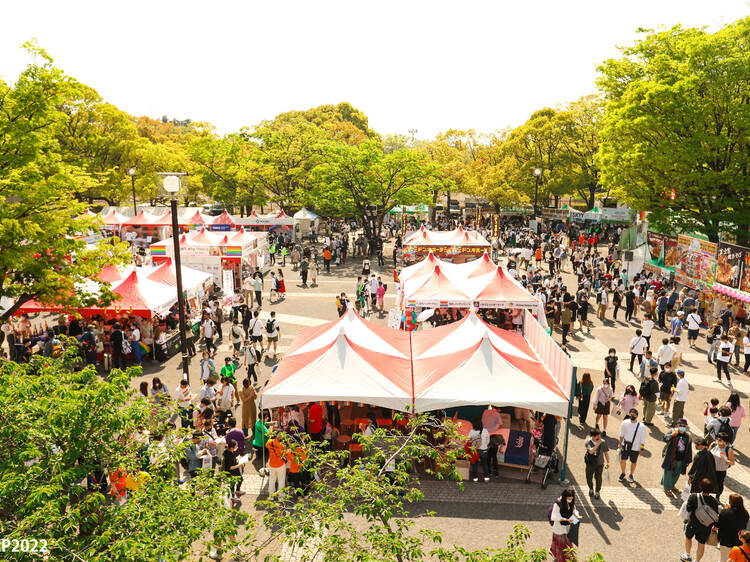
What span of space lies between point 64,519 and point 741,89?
26.3m

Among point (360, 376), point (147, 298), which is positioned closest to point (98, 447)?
point (360, 376)

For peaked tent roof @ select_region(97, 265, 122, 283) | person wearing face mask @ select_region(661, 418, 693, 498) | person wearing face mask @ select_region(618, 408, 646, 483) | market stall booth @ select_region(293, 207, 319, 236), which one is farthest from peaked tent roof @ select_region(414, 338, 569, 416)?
market stall booth @ select_region(293, 207, 319, 236)

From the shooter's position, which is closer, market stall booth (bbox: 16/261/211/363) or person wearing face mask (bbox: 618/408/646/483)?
person wearing face mask (bbox: 618/408/646/483)

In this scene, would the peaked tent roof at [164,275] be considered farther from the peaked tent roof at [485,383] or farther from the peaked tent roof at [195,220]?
the peaked tent roof at [195,220]

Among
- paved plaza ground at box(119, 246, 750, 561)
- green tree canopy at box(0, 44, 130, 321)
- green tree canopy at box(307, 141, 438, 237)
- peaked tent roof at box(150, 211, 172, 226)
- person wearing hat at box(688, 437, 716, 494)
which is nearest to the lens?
paved plaza ground at box(119, 246, 750, 561)

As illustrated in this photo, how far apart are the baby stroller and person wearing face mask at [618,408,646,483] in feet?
4.00

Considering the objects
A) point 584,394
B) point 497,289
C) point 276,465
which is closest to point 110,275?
point 276,465

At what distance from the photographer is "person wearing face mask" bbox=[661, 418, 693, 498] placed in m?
9.13

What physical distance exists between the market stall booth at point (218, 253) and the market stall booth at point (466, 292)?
29.8 feet

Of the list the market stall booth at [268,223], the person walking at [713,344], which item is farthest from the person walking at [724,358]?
the market stall booth at [268,223]

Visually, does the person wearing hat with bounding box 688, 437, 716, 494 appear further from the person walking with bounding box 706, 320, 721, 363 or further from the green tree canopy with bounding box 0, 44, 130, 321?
the green tree canopy with bounding box 0, 44, 130, 321

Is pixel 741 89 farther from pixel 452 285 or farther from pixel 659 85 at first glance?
pixel 452 285

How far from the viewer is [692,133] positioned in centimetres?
2247

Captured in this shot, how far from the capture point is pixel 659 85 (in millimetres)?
22125
